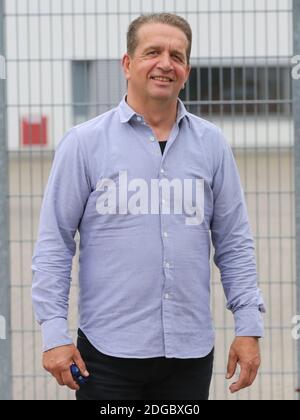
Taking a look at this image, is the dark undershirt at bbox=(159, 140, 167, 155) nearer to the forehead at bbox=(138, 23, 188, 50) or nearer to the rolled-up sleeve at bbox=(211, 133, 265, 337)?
the rolled-up sleeve at bbox=(211, 133, 265, 337)

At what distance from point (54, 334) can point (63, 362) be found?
3.7 inches

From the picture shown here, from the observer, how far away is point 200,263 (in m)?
2.99

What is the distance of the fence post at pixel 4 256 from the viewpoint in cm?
457

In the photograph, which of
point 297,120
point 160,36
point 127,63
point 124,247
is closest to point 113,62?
point 297,120

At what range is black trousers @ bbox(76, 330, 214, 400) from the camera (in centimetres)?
294

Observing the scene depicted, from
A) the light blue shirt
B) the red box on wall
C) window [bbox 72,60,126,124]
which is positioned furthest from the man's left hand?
the red box on wall

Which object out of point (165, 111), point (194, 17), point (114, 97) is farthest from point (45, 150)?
point (165, 111)

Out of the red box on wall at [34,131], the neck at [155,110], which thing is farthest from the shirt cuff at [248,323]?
the red box on wall at [34,131]

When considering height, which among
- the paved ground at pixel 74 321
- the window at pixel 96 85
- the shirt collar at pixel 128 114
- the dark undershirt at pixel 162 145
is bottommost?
the paved ground at pixel 74 321

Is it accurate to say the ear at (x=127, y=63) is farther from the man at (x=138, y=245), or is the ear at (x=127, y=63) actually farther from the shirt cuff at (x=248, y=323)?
the shirt cuff at (x=248, y=323)

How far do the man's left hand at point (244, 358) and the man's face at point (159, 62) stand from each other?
0.87 meters

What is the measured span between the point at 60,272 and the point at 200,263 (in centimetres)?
47
